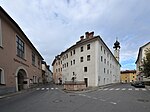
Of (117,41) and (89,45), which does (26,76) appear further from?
(117,41)

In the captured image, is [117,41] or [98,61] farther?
[117,41]

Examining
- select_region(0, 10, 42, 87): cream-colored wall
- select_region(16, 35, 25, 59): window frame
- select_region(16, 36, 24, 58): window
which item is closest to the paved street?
select_region(0, 10, 42, 87): cream-colored wall

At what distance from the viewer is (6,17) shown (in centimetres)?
1838

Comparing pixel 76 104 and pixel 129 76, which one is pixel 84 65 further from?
pixel 129 76

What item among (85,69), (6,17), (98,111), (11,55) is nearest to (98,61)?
(85,69)

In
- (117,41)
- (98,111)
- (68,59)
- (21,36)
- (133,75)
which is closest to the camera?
(98,111)

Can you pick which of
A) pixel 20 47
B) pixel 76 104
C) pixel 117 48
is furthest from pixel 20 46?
pixel 117 48

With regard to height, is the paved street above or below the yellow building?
above

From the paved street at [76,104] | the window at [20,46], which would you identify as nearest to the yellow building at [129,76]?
the window at [20,46]

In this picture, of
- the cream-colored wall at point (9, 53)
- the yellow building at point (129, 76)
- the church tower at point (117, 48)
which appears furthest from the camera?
the yellow building at point (129, 76)

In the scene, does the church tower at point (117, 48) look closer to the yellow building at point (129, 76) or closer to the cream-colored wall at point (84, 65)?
the cream-colored wall at point (84, 65)

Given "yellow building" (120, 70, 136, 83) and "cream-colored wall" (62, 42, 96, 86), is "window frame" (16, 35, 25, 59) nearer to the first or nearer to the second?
"cream-colored wall" (62, 42, 96, 86)

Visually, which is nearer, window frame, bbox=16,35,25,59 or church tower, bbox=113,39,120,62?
window frame, bbox=16,35,25,59

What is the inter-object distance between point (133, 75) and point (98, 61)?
82.7 m
